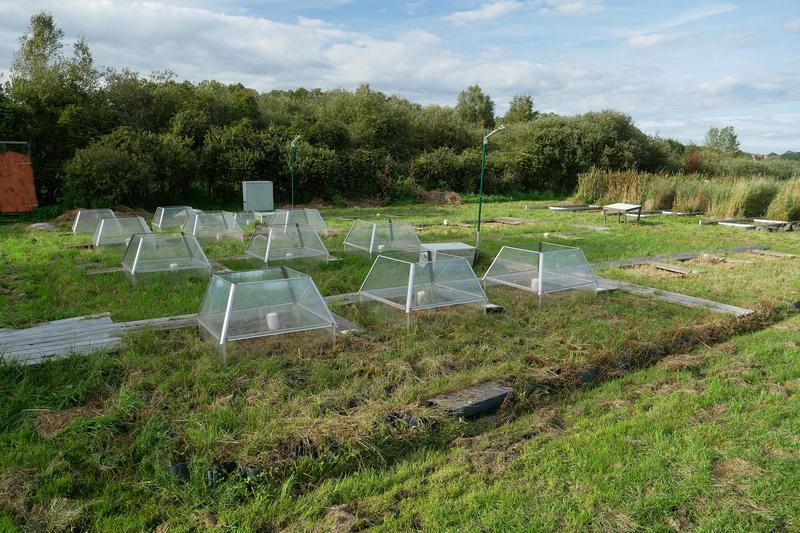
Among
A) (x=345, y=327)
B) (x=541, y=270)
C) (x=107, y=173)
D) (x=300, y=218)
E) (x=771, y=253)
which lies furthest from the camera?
(x=107, y=173)

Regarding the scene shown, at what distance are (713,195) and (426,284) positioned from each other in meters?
17.0

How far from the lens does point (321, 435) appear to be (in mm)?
3326

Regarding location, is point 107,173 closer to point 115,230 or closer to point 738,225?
point 115,230

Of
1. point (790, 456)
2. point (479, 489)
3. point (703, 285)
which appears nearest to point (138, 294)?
point (479, 489)

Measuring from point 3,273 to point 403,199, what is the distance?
53.2 ft

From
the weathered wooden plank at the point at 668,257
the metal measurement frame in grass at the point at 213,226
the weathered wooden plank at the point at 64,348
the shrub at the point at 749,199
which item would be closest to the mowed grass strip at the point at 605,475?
the weathered wooden plank at the point at 64,348

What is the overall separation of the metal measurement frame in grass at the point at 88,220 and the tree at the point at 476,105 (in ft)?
114

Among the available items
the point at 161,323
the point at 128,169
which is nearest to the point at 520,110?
the point at 128,169

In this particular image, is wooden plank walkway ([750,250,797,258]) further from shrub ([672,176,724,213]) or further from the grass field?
shrub ([672,176,724,213])

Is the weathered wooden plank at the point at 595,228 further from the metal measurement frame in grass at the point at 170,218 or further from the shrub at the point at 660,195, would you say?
the metal measurement frame in grass at the point at 170,218

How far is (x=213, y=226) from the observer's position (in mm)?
11445

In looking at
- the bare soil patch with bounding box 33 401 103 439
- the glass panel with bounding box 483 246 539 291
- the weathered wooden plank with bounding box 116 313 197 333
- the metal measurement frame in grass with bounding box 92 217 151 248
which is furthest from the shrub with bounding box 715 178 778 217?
the bare soil patch with bounding box 33 401 103 439

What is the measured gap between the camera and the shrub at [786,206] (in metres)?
17.4

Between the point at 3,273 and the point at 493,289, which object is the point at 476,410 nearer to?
the point at 493,289
